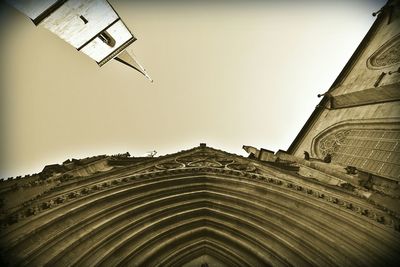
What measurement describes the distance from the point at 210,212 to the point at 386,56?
12.2m

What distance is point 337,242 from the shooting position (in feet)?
16.3

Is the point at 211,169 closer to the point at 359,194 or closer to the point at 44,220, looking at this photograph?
the point at 359,194

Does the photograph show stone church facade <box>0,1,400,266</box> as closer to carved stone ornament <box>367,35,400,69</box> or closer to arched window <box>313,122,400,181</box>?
arched window <box>313,122,400,181</box>

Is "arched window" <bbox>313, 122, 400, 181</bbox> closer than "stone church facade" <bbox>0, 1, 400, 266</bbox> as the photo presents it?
No

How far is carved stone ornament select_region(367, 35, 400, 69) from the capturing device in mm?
12094

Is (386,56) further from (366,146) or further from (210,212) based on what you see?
(210,212)

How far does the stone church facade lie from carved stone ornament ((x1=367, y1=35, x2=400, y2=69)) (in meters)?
2.24

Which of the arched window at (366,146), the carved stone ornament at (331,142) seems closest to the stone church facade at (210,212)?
the arched window at (366,146)

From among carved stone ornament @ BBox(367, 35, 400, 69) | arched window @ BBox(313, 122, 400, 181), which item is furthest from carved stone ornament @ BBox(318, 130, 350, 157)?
carved stone ornament @ BBox(367, 35, 400, 69)

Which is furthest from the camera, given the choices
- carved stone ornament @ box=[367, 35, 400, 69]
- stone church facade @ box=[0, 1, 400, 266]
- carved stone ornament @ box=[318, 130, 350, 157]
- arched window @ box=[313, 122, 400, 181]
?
carved stone ornament @ box=[318, 130, 350, 157]

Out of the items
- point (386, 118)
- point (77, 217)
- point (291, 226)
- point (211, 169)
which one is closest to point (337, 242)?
point (291, 226)

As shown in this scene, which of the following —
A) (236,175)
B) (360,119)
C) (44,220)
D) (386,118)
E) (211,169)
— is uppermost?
(360,119)

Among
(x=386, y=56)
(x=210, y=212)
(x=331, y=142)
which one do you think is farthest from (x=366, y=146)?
(x=210, y=212)

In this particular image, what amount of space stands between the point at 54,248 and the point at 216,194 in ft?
14.8
